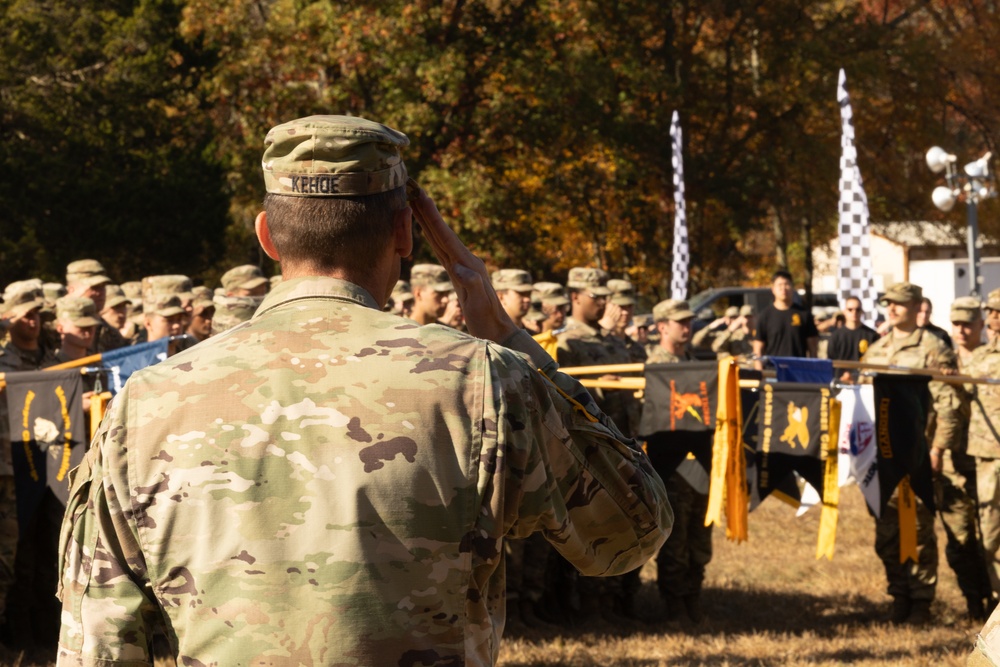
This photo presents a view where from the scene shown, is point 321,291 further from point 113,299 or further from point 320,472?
point 113,299

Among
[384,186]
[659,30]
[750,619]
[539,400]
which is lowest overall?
[750,619]

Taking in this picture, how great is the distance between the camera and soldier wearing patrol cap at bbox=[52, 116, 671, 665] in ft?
6.51

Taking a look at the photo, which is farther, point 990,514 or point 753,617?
point 753,617

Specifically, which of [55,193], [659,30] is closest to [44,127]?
[55,193]

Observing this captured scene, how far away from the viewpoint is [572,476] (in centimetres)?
219

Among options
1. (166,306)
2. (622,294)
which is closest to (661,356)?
(622,294)

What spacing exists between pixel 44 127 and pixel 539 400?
26.8m

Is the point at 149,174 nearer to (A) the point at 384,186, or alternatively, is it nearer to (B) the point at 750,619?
(B) the point at 750,619

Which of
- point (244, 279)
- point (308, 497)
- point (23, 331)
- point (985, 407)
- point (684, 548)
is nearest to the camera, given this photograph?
point (308, 497)

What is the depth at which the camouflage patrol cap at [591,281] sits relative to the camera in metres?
8.89

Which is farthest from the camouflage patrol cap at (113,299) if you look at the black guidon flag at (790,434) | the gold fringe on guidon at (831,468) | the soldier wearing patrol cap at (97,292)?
the gold fringe on guidon at (831,468)

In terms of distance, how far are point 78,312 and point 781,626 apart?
187 inches

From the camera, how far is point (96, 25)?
92.7 ft

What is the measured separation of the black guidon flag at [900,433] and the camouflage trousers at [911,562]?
501 mm
